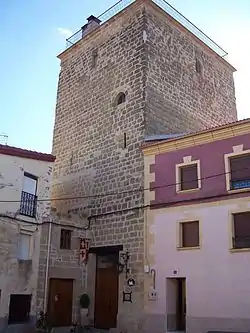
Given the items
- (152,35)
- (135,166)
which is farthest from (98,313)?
(152,35)

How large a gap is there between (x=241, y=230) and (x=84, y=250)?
19.5 feet

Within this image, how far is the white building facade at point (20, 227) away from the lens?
1255 centimetres

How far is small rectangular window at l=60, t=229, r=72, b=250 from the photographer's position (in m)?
14.4

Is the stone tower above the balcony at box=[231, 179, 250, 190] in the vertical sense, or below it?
above

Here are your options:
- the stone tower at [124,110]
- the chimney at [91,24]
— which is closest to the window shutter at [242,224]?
the stone tower at [124,110]

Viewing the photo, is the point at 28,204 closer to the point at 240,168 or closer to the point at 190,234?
the point at 190,234

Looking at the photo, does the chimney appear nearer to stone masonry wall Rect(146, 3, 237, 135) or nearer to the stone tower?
the stone tower

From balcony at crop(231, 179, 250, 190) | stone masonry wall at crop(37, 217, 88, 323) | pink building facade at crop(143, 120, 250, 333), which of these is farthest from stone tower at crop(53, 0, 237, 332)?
balcony at crop(231, 179, 250, 190)

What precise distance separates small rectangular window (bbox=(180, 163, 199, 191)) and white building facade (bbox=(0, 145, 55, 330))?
4.70 m

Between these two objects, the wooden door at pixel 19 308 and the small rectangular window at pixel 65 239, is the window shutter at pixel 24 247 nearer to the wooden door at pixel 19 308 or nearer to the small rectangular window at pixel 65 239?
the wooden door at pixel 19 308

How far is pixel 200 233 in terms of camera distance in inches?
482

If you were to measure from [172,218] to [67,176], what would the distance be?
20.4ft

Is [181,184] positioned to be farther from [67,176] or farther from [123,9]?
[123,9]

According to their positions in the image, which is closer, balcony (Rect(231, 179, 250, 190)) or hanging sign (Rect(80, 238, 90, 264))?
balcony (Rect(231, 179, 250, 190))
